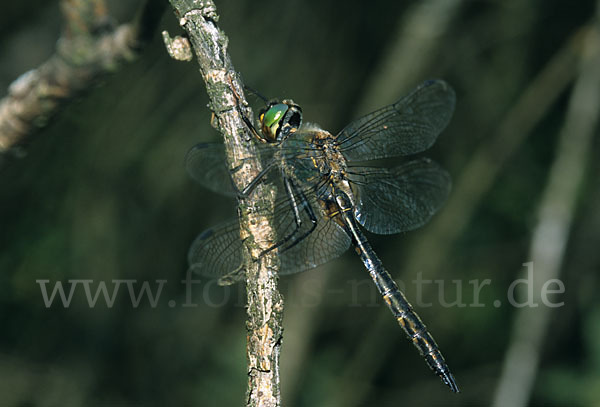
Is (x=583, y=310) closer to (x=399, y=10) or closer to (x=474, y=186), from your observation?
(x=474, y=186)

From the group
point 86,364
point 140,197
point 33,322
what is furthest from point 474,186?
point 33,322

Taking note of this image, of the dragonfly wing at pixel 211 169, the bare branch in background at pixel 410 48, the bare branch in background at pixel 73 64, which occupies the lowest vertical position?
the bare branch in background at pixel 73 64

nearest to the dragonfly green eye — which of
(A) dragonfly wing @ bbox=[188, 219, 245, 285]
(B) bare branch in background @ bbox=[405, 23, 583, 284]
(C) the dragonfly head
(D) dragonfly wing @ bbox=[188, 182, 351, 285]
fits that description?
(C) the dragonfly head

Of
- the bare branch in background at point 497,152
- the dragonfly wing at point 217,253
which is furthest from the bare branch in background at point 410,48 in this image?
the dragonfly wing at point 217,253

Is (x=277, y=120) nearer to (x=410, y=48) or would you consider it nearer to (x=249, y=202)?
(x=249, y=202)

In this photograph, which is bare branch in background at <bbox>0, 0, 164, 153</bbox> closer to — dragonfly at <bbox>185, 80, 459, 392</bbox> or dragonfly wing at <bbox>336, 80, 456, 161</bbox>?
dragonfly at <bbox>185, 80, 459, 392</bbox>

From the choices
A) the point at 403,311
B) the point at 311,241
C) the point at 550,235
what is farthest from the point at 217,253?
the point at 550,235

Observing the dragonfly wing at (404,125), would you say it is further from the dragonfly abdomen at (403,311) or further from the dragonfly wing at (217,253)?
the dragonfly wing at (217,253)
